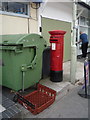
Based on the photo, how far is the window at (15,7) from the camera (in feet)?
14.5

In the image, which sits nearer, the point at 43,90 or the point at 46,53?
the point at 43,90

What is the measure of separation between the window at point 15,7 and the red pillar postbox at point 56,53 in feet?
5.45

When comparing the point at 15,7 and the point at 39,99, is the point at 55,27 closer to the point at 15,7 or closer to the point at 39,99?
the point at 15,7

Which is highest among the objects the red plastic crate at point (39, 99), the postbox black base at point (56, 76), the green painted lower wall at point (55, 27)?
the green painted lower wall at point (55, 27)

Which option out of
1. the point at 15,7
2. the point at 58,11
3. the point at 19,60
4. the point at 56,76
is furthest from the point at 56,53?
the point at 58,11

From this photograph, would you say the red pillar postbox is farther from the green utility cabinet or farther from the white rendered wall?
the white rendered wall

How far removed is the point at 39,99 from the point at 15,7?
348 cm

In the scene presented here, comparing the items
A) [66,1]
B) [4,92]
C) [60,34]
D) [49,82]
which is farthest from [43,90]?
[66,1]

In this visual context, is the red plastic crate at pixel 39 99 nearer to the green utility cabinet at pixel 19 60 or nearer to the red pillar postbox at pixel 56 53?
the green utility cabinet at pixel 19 60

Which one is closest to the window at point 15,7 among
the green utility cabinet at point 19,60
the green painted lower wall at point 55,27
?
the green painted lower wall at point 55,27

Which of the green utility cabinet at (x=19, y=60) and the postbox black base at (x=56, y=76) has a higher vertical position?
the green utility cabinet at (x=19, y=60)

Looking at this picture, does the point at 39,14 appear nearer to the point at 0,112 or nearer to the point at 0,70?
the point at 0,70

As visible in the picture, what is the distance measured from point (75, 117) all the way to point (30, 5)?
13.9ft

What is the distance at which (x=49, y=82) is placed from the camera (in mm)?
4359
